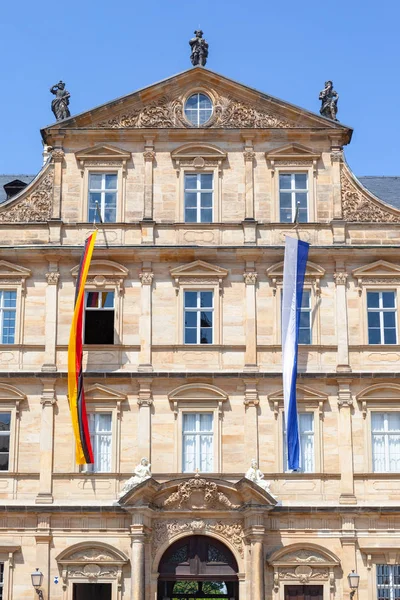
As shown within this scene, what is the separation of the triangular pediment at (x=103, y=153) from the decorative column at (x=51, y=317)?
3.42 metres

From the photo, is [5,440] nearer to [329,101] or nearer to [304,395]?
[304,395]

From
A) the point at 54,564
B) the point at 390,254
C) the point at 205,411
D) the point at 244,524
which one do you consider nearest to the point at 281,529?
the point at 244,524

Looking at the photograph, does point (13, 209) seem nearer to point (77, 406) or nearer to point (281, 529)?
point (77, 406)

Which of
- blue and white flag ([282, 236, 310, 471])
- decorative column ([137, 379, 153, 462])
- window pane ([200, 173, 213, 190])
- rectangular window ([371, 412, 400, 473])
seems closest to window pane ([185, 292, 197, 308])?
decorative column ([137, 379, 153, 462])

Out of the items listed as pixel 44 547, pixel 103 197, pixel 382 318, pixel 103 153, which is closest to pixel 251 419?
pixel 382 318

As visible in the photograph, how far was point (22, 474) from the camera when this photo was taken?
30906 millimetres

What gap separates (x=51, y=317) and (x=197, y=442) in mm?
5473

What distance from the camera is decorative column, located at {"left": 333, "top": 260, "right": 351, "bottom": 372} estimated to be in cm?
3167

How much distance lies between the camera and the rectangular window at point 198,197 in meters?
33.2

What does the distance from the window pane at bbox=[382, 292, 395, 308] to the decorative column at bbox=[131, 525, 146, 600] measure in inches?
372

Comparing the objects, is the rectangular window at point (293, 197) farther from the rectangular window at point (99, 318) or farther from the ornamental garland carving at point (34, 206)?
the ornamental garland carving at point (34, 206)

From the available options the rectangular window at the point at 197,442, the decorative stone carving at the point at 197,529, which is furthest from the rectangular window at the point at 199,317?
the decorative stone carving at the point at 197,529

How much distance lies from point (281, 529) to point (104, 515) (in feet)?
15.7

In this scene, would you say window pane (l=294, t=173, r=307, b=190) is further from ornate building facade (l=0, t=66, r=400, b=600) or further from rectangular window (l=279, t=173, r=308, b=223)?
ornate building facade (l=0, t=66, r=400, b=600)
